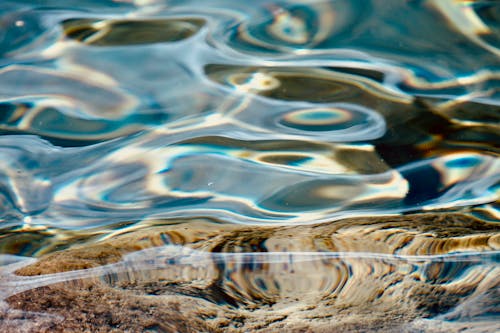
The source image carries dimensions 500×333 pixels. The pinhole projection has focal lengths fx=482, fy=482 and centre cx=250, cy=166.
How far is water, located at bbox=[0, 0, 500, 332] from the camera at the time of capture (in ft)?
6.73

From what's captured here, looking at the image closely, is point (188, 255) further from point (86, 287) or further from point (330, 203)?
point (330, 203)

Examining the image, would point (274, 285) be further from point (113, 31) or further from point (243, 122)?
point (113, 31)

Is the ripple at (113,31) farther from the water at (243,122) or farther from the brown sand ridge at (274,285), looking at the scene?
the brown sand ridge at (274,285)

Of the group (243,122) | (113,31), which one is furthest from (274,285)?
(113,31)

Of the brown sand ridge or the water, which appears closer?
the brown sand ridge

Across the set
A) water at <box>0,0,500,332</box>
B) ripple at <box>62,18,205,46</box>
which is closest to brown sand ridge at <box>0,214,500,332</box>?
water at <box>0,0,500,332</box>

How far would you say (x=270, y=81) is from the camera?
6.82 ft

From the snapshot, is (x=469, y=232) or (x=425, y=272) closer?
(x=425, y=272)

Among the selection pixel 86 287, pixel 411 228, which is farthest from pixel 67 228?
pixel 411 228

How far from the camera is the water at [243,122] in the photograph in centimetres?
205

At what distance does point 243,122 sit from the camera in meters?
2.09

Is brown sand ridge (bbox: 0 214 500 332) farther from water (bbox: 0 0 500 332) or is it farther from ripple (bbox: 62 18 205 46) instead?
ripple (bbox: 62 18 205 46)

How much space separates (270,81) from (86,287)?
1.10 meters

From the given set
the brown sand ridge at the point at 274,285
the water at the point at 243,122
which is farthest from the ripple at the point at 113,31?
the brown sand ridge at the point at 274,285
